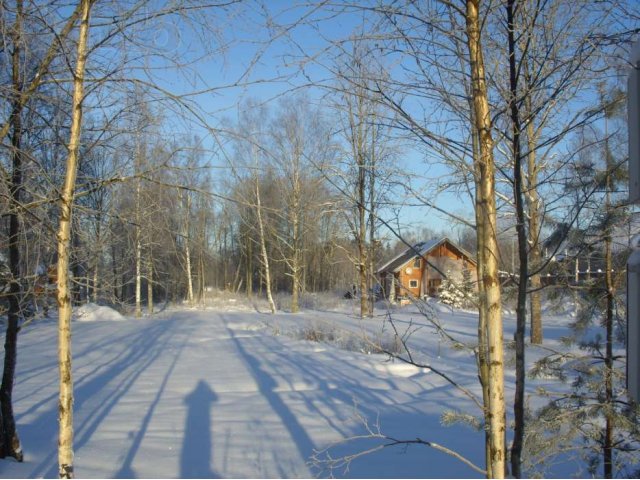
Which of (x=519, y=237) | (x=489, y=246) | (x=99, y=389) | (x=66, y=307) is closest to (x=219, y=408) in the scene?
(x=99, y=389)

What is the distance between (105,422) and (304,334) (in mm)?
10917

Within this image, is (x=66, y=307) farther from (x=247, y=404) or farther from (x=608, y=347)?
(x=247, y=404)

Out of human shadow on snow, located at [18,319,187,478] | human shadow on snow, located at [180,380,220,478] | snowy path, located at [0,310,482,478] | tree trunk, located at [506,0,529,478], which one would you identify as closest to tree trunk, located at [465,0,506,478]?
tree trunk, located at [506,0,529,478]

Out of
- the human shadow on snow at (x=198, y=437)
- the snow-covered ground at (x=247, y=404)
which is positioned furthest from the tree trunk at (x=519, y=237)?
the human shadow on snow at (x=198, y=437)

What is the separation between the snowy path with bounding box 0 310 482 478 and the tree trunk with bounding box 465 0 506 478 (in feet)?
4.25

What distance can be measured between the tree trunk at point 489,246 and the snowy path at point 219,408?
1.29 meters

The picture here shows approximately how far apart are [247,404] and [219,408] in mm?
595

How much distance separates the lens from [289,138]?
4.16 meters

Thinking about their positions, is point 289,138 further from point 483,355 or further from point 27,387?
point 27,387

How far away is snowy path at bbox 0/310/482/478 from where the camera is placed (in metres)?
6.88

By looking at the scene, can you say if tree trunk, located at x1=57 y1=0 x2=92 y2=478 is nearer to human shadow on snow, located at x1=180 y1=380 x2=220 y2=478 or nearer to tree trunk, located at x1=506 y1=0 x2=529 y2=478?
tree trunk, located at x1=506 y1=0 x2=529 y2=478

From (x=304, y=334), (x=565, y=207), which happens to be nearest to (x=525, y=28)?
(x=565, y=207)

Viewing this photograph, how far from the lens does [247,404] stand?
35.1 ft

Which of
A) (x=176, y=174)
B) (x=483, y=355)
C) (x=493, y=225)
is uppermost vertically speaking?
(x=176, y=174)
